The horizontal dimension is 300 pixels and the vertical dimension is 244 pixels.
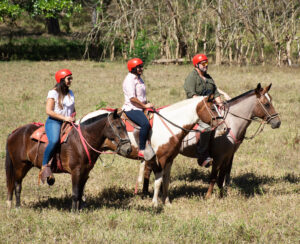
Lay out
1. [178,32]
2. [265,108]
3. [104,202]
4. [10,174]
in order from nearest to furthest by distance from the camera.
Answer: [10,174] → [104,202] → [265,108] → [178,32]

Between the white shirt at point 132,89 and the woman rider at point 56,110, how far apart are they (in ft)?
3.80

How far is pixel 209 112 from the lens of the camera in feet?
23.4

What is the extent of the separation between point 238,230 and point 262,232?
1.29 ft

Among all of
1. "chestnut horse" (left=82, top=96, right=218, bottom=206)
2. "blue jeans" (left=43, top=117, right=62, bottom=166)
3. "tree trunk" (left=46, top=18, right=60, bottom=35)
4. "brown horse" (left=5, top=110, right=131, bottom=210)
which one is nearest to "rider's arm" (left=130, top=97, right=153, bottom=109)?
"chestnut horse" (left=82, top=96, right=218, bottom=206)

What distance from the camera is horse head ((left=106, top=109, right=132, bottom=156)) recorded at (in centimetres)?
636

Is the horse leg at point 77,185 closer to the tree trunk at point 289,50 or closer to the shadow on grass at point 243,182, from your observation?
the shadow on grass at point 243,182

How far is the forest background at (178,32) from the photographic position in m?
25.1

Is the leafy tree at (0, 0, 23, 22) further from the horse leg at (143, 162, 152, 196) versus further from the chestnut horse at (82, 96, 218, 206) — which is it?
the chestnut horse at (82, 96, 218, 206)

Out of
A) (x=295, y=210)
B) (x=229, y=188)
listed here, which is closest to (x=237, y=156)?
(x=229, y=188)

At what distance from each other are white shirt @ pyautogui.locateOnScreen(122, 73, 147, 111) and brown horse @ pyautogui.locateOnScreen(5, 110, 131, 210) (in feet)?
3.17

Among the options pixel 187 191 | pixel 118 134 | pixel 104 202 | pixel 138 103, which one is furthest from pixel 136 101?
pixel 187 191

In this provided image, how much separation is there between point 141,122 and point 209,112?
1.25 meters

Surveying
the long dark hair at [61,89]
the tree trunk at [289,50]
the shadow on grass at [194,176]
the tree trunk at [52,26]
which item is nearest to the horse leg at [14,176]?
the long dark hair at [61,89]

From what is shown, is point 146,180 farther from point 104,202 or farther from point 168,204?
point 104,202
